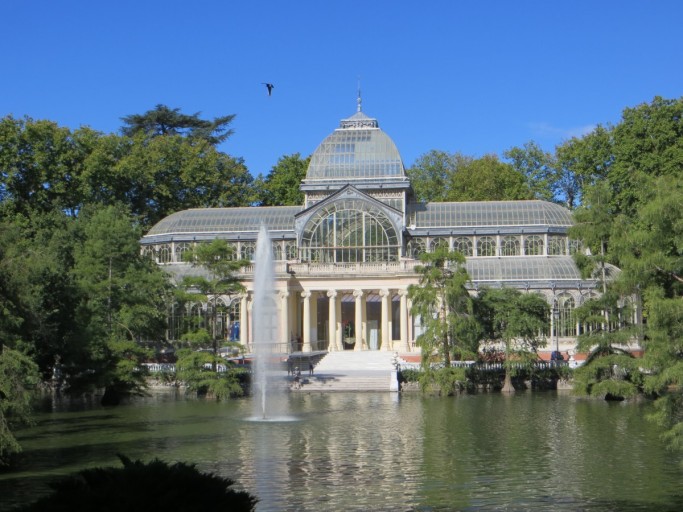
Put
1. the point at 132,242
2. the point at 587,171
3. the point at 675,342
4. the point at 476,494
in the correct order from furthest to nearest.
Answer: the point at 587,171
the point at 132,242
the point at 675,342
the point at 476,494

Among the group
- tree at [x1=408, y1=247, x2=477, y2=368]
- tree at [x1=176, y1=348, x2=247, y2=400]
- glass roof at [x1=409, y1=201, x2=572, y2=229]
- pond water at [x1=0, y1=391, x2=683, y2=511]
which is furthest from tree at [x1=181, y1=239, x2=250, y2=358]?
glass roof at [x1=409, y1=201, x2=572, y2=229]

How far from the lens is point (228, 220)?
2896 inches

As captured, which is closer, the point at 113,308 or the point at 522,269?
the point at 113,308

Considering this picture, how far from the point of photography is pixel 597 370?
45.5 m

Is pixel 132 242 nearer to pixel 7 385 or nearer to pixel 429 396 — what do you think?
pixel 429 396

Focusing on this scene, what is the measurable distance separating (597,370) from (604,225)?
671 centimetres

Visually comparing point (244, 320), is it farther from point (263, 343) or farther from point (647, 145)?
point (647, 145)

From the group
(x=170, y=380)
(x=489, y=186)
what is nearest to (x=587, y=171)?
(x=489, y=186)

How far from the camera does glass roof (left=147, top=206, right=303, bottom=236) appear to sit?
238 ft

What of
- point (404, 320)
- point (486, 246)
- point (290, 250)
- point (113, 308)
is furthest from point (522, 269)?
point (113, 308)

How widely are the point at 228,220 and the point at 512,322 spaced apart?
28779 millimetres

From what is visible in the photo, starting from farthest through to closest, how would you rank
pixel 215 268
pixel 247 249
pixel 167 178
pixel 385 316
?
pixel 167 178, pixel 247 249, pixel 385 316, pixel 215 268

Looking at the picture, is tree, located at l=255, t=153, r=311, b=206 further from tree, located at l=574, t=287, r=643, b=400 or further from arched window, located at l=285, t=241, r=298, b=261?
tree, located at l=574, t=287, r=643, b=400

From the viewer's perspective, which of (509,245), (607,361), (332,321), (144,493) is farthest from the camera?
(509,245)
